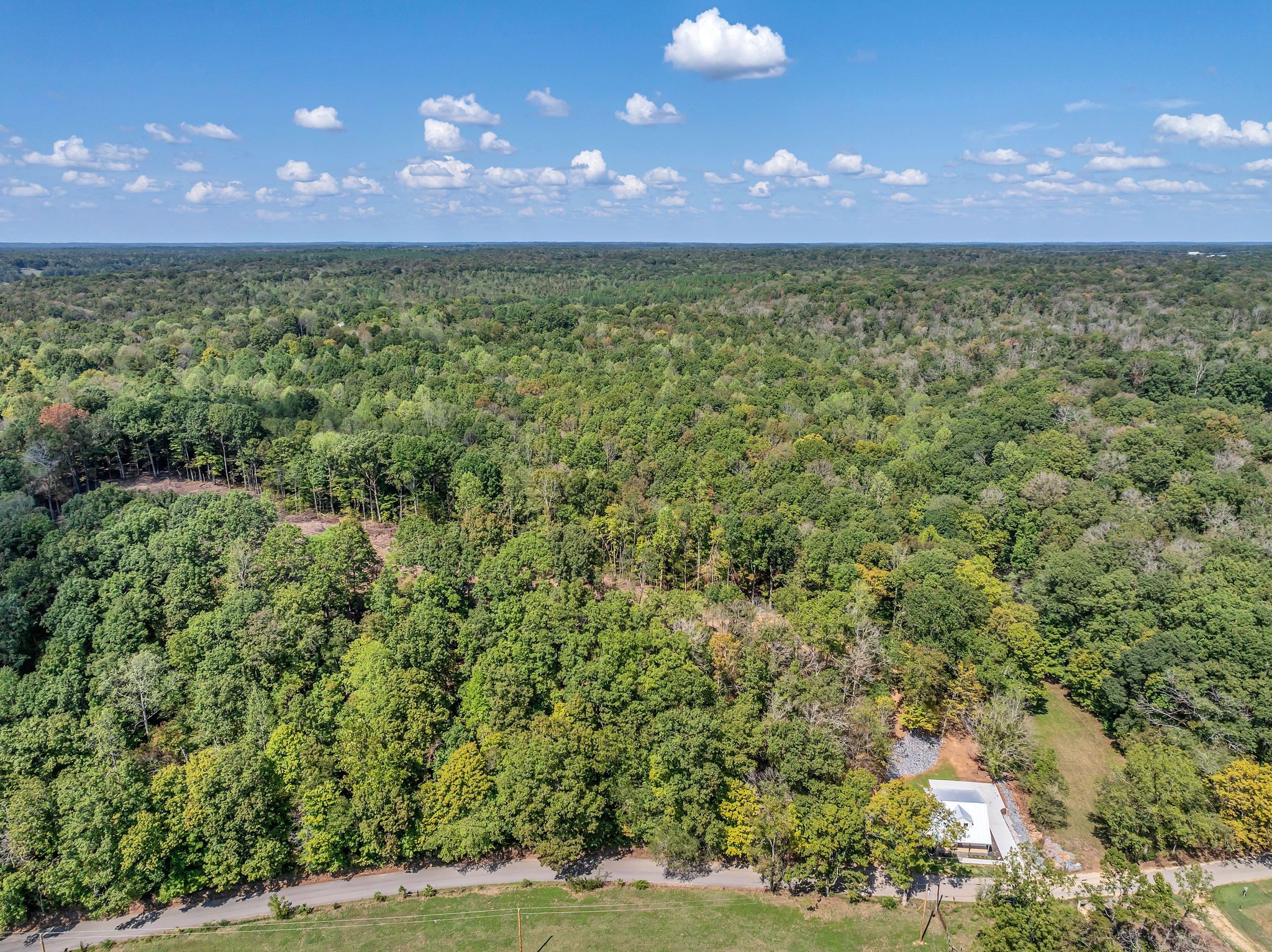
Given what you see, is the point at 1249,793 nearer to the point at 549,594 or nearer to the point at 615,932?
the point at 615,932

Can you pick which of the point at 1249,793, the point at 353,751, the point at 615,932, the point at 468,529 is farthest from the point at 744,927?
the point at 468,529

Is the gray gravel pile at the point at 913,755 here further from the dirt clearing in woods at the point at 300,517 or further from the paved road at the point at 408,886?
the dirt clearing in woods at the point at 300,517

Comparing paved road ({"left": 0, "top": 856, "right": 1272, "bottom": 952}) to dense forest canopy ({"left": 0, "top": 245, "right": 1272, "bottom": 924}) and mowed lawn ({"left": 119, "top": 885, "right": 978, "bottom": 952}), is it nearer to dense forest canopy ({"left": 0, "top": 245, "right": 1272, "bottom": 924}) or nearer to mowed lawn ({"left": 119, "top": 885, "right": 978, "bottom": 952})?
mowed lawn ({"left": 119, "top": 885, "right": 978, "bottom": 952})

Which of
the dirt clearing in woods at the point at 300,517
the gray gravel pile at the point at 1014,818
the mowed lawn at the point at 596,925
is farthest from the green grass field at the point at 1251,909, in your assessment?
the dirt clearing in woods at the point at 300,517

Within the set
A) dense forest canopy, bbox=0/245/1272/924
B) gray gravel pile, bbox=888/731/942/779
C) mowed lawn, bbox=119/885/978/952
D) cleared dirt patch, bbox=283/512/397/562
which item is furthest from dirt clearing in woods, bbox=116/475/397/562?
gray gravel pile, bbox=888/731/942/779

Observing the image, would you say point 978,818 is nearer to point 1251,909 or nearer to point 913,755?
point 913,755
